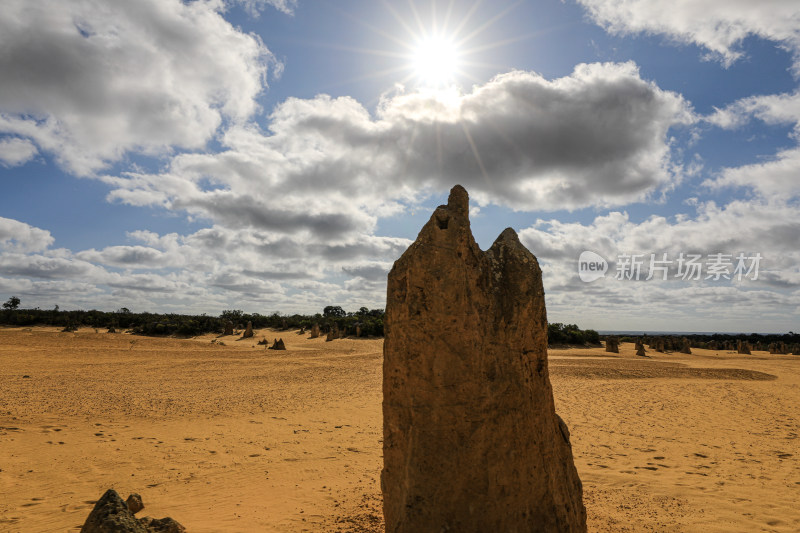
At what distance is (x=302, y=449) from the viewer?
883 cm

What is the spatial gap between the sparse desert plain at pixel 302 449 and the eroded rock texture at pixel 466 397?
1842 mm

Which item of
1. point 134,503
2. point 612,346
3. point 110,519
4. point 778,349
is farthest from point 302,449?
point 778,349

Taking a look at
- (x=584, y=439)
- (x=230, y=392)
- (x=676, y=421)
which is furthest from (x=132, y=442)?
(x=676, y=421)

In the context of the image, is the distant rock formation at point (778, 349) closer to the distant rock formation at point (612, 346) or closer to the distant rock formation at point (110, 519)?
the distant rock formation at point (612, 346)

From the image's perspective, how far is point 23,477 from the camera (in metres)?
6.71

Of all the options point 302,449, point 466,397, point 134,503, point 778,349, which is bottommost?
point 302,449

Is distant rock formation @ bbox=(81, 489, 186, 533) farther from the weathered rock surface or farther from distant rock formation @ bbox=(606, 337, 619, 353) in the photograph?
distant rock formation @ bbox=(606, 337, 619, 353)

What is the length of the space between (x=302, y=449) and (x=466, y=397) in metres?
5.98

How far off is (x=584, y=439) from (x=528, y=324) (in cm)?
714

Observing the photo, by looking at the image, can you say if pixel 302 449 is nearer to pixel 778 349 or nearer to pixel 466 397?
pixel 466 397

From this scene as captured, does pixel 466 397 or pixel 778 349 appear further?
pixel 778 349

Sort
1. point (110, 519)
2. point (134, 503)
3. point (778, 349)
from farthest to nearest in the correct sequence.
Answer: point (778, 349)
point (134, 503)
point (110, 519)

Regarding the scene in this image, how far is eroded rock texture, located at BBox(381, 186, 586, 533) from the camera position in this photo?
3.86 metres

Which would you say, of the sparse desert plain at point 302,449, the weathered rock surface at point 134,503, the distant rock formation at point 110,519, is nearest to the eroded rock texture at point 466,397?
the sparse desert plain at point 302,449
